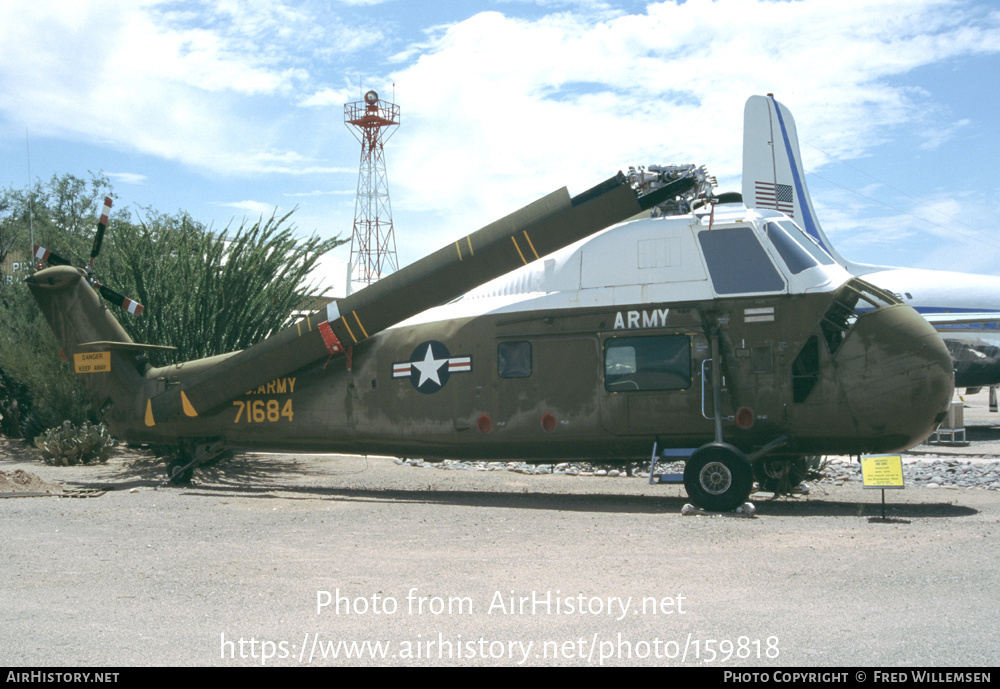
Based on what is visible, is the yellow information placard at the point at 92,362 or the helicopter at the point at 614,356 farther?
the yellow information placard at the point at 92,362

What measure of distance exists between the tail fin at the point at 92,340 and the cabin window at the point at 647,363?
26.5ft

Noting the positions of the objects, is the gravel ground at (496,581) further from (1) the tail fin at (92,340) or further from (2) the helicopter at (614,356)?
(1) the tail fin at (92,340)

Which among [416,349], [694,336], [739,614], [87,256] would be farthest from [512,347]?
[87,256]

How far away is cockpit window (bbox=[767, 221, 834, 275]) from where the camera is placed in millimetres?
10461

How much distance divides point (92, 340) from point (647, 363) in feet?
31.0

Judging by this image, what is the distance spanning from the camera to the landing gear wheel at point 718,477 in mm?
9883

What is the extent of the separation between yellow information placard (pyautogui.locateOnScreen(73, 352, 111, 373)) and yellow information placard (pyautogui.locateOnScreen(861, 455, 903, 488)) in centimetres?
1179

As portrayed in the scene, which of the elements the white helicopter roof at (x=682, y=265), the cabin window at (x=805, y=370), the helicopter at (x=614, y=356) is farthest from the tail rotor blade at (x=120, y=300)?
the cabin window at (x=805, y=370)

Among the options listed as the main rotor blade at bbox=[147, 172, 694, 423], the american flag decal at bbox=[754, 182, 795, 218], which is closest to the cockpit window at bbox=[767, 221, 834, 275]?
the main rotor blade at bbox=[147, 172, 694, 423]

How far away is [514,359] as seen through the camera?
11.4 metres

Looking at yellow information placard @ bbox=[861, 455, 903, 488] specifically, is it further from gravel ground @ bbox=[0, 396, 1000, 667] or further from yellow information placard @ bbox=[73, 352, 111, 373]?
yellow information placard @ bbox=[73, 352, 111, 373]

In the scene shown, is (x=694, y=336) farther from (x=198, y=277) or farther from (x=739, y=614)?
(x=198, y=277)

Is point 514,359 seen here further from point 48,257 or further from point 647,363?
point 48,257
